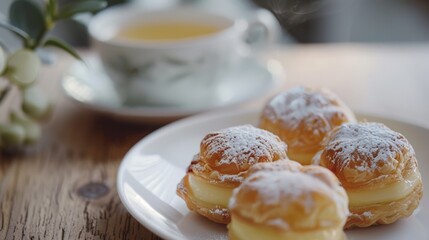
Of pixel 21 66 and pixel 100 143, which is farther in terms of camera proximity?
pixel 100 143

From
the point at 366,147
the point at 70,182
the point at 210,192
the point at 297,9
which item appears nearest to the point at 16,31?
the point at 70,182

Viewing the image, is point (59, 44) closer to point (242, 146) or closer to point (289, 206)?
point (242, 146)

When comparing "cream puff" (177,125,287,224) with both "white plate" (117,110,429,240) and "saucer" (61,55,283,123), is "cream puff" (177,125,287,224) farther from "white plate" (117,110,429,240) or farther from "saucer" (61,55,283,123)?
"saucer" (61,55,283,123)

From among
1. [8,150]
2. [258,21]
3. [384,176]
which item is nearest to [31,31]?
[8,150]

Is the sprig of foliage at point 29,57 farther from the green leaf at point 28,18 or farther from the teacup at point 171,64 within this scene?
the teacup at point 171,64

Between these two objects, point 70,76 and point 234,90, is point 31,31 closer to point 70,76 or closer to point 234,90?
point 70,76
